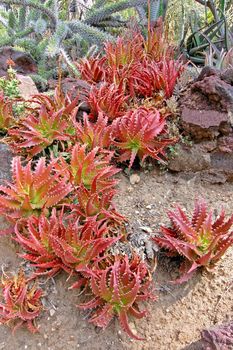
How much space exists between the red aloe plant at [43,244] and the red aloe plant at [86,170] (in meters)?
0.36

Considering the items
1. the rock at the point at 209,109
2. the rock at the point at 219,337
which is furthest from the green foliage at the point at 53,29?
the rock at the point at 219,337

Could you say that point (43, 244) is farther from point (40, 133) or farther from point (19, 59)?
point (19, 59)

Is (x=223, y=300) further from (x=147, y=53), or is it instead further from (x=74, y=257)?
(x=147, y=53)

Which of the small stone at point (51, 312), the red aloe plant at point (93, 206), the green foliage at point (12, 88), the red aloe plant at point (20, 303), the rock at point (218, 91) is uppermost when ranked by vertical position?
the rock at point (218, 91)

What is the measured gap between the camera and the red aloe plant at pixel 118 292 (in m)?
2.38

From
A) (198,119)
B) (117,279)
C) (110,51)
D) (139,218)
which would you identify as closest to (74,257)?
(117,279)

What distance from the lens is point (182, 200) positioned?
3.23m

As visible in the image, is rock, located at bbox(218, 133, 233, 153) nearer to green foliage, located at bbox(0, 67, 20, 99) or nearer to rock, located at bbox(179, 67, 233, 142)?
rock, located at bbox(179, 67, 233, 142)

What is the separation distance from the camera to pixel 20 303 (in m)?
2.47

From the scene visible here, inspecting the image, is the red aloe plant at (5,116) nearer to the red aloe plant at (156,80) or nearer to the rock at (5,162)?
the rock at (5,162)

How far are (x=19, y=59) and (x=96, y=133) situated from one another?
2.24m

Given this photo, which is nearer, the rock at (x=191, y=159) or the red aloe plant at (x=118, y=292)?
the red aloe plant at (x=118, y=292)

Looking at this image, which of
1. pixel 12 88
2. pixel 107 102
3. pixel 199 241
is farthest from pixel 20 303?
pixel 12 88

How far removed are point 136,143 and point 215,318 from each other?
4.52ft
